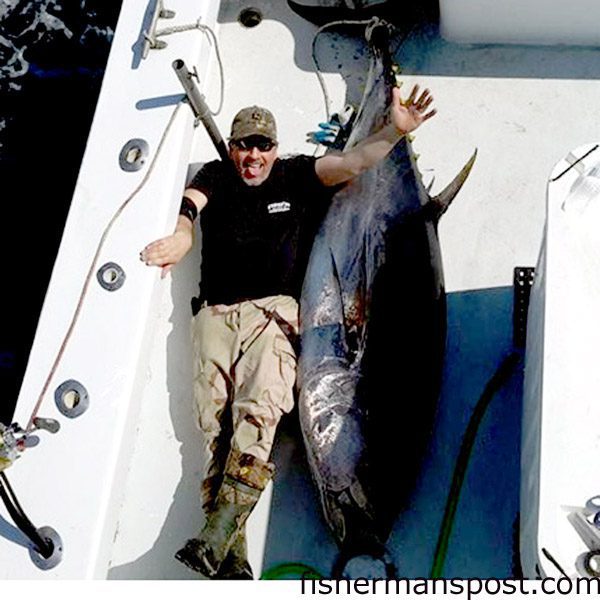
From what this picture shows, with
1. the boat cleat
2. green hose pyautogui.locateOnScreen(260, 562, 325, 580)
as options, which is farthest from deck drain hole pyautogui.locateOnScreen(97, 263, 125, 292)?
the boat cleat

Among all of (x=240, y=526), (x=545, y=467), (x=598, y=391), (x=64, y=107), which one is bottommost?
Result: (x=240, y=526)

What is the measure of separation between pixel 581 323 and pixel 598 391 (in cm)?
17

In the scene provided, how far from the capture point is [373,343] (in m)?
3.11

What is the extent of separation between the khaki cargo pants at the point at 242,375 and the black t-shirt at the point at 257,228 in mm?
73

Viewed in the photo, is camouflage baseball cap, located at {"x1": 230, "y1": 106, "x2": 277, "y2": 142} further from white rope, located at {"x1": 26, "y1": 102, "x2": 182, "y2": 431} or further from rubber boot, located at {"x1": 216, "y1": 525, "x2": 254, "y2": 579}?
A: rubber boot, located at {"x1": 216, "y1": 525, "x2": 254, "y2": 579}

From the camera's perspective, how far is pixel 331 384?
3059mm

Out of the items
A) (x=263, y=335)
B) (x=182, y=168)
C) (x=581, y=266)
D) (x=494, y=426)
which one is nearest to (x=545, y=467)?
(x=581, y=266)

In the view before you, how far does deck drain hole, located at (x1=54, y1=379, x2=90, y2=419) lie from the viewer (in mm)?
2799

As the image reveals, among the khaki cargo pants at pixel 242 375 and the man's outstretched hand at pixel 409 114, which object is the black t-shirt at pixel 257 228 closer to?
the khaki cargo pants at pixel 242 375

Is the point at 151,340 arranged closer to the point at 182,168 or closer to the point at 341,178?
the point at 182,168

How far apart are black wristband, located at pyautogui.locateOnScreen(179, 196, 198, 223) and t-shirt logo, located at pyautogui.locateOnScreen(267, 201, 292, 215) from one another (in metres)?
0.24

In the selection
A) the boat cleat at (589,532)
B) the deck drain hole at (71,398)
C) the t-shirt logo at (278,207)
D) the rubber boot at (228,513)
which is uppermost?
the t-shirt logo at (278,207)

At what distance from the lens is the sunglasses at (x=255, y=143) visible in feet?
10.9

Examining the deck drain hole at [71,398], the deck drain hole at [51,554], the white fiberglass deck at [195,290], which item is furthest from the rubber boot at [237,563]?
the deck drain hole at [71,398]
